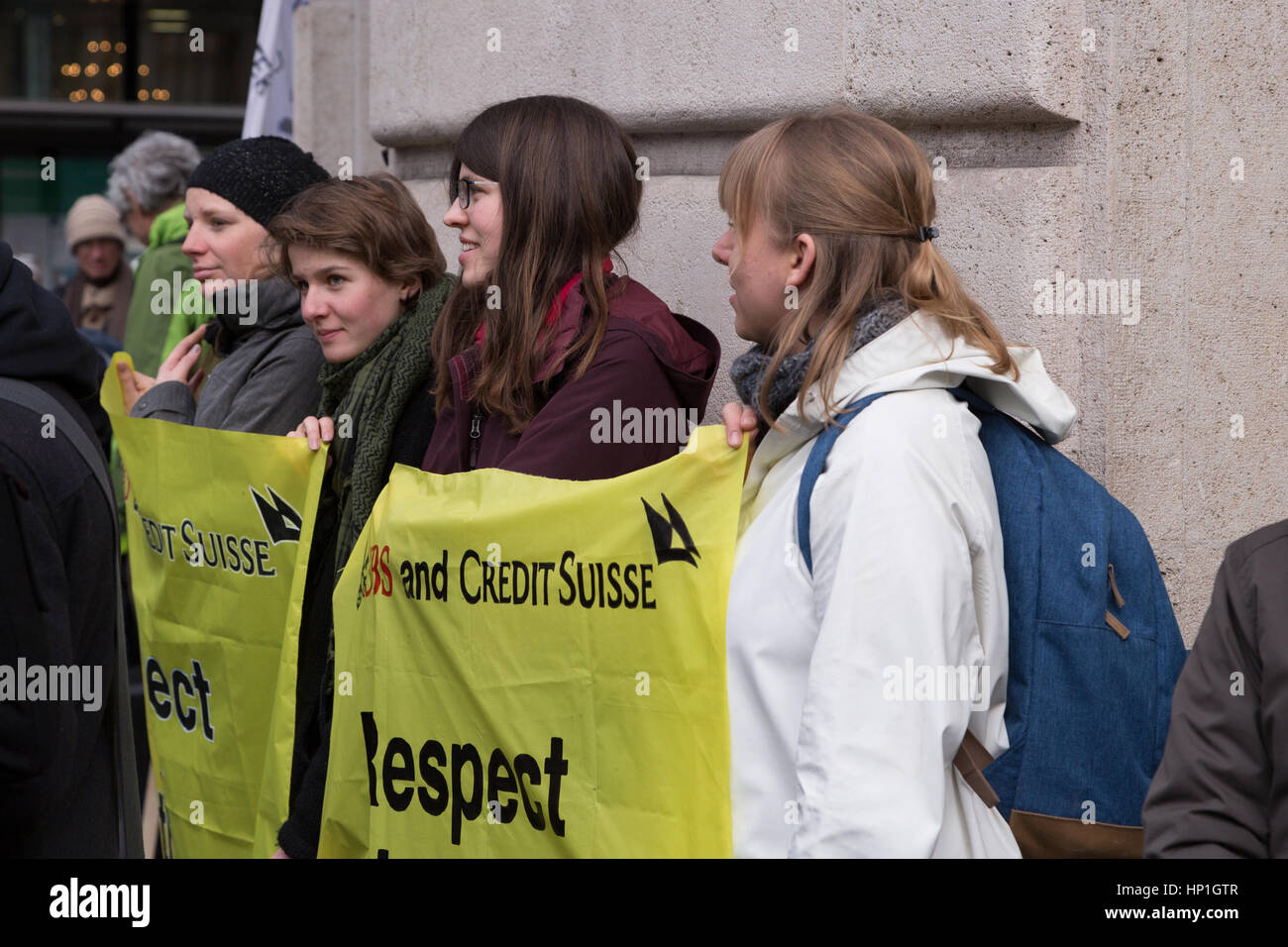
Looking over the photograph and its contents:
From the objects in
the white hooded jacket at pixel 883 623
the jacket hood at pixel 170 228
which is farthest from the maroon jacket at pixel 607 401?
the jacket hood at pixel 170 228

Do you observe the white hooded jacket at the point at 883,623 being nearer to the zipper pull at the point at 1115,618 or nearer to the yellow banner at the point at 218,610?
the zipper pull at the point at 1115,618

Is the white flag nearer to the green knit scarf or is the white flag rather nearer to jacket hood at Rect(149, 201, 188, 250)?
jacket hood at Rect(149, 201, 188, 250)

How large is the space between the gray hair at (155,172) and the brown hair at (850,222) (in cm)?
491

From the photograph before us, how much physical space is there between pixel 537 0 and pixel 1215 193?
2.08 meters

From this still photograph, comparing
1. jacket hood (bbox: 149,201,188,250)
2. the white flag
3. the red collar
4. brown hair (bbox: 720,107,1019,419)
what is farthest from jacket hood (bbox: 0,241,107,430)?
the white flag

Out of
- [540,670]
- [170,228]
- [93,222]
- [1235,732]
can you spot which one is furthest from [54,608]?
[93,222]

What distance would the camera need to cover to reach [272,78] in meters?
6.04

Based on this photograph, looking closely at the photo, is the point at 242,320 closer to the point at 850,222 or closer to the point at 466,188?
the point at 466,188

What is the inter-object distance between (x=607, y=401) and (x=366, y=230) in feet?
3.18

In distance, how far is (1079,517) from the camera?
86.9 inches

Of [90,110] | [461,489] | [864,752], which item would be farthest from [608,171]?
[90,110]

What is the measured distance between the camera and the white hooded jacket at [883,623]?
6.43 feet

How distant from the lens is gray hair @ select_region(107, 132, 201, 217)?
6645 millimetres

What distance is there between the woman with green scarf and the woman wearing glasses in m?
0.17
